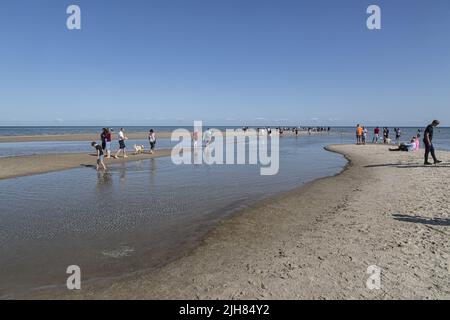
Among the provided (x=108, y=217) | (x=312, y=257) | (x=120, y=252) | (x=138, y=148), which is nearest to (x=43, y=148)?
(x=138, y=148)

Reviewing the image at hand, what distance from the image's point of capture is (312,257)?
604cm

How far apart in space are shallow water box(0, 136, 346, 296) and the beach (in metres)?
0.63

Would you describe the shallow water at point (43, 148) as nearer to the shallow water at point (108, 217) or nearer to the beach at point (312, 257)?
the shallow water at point (108, 217)

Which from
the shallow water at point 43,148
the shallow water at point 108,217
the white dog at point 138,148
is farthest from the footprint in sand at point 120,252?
the shallow water at point 43,148

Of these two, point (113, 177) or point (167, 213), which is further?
point (113, 177)

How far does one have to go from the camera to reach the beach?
4.86 m

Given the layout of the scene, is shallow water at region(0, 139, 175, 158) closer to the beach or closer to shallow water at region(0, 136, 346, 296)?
shallow water at region(0, 136, 346, 296)

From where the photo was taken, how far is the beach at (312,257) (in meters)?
4.86

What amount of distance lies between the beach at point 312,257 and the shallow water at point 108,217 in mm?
635

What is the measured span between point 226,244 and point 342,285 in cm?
285

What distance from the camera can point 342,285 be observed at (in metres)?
4.89
